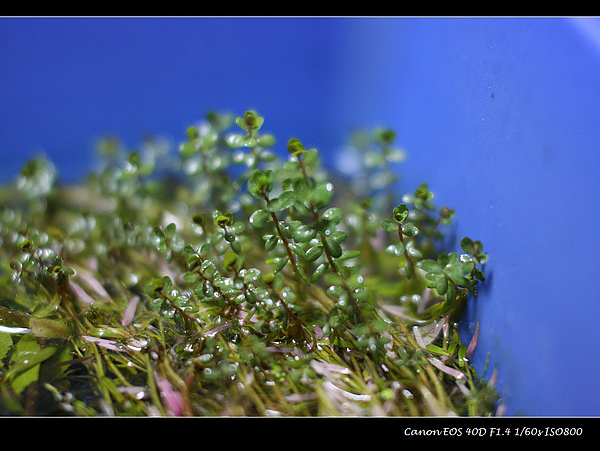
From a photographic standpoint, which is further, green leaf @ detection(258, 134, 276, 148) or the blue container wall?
green leaf @ detection(258, 134, 276, 148)

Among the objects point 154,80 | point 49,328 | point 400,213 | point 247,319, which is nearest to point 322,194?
point 400,213

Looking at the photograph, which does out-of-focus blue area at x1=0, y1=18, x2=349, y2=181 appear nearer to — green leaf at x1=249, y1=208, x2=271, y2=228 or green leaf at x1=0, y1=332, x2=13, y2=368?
green leaf at x1=0, y1=332, x2=13, y2=368

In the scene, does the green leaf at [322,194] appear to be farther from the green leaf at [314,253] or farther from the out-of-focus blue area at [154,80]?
the out-of-focus blue area at [154,80]

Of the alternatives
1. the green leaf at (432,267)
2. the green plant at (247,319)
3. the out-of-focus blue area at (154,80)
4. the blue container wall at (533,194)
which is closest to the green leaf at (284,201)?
the green plant at (247,319)

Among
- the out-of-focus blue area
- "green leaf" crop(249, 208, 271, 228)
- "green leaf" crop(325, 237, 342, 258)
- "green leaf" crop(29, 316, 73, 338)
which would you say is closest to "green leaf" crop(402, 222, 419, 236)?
"green leaf" crop(325, 237, 342, 258)

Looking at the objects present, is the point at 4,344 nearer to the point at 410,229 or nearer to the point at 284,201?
the point at 284,201

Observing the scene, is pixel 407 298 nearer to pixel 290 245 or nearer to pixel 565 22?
pixel 290 245
